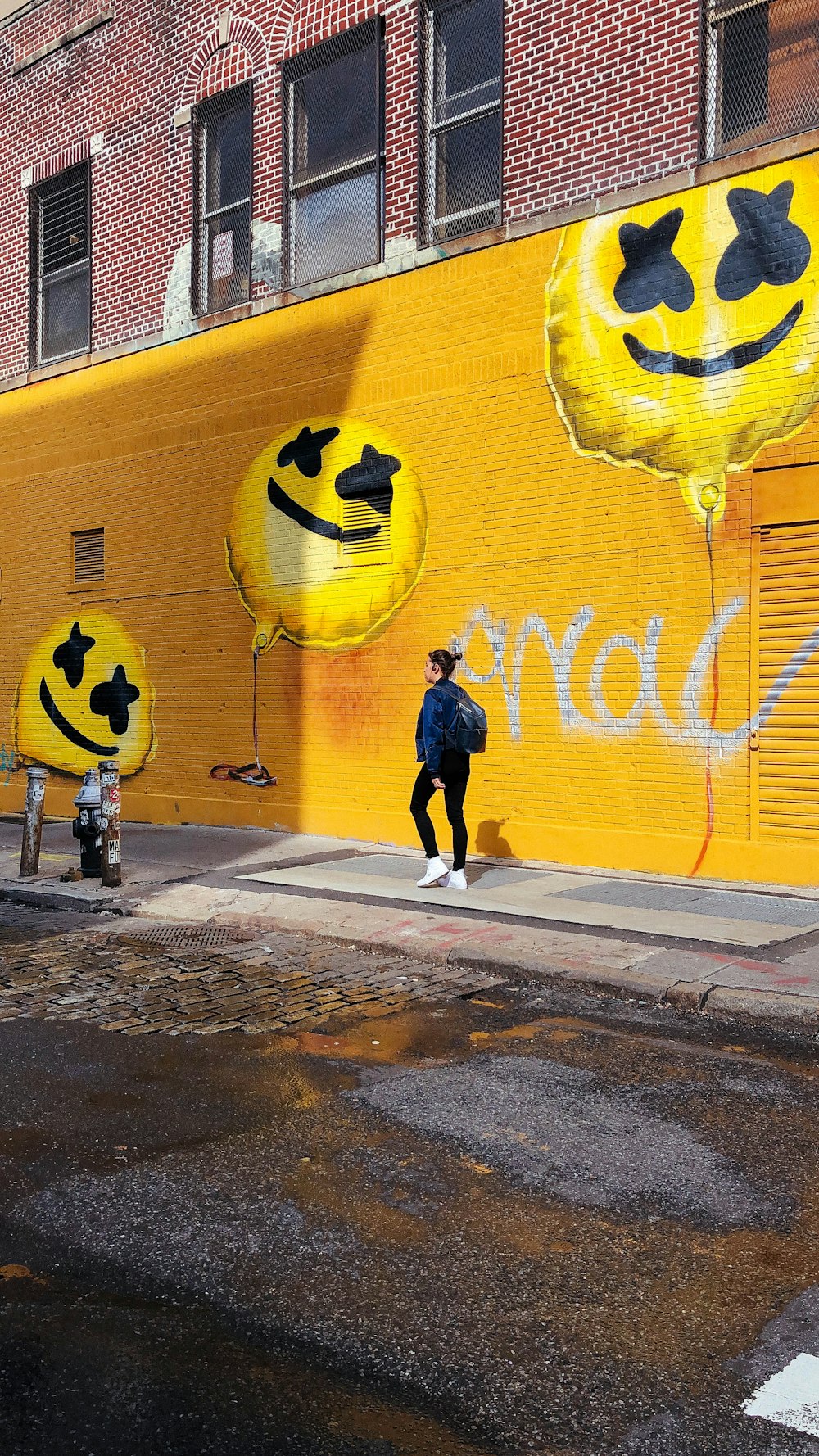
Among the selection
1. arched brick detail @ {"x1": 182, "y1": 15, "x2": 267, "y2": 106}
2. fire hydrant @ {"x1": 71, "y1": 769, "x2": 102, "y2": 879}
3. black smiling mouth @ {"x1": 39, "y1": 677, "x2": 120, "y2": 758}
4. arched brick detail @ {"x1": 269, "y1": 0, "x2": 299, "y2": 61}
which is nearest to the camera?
fire hydrant @ {"x1": 71, "y1": 769, "x2": 102, "y2": 879}

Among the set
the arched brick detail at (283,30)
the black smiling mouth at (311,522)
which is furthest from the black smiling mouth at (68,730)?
the arched brick detail at (283,30)

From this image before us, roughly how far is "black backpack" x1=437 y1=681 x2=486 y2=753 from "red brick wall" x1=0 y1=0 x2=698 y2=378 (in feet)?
16.1

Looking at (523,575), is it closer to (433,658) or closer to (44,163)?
(433,658)

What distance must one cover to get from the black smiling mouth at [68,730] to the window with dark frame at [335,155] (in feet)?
21.8

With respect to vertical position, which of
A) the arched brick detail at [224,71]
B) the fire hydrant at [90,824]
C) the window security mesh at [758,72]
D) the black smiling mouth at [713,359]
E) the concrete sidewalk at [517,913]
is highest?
the arched brick detail at [224,71]

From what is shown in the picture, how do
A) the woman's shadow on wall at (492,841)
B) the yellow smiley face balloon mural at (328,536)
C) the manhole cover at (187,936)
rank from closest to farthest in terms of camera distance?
the manhole cover at (187,936) < the woman's shadow on wall at (492,841) < the yellow smiley face balloon mural at (328,536)

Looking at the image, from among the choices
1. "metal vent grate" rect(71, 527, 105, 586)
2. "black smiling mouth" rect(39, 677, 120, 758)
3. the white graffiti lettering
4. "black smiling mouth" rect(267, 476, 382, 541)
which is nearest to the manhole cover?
the white graffiti lettering

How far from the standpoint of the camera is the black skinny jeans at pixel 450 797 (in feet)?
33.1

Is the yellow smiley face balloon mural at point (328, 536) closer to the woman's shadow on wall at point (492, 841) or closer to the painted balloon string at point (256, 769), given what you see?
the painted balloon string at point (256, 769)

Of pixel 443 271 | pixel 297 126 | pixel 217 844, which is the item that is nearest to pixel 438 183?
pixel 443 271

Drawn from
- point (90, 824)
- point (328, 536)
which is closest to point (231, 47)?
point (328, 536)

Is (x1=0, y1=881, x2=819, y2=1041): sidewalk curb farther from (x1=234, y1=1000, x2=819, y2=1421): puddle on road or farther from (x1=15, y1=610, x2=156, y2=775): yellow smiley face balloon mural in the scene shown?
(x1=15, y1=610, x2=156, y2=775): yellow smiley face balloon mural

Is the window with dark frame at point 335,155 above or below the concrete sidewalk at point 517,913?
above

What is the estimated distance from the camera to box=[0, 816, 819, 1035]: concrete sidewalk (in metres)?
6.80
